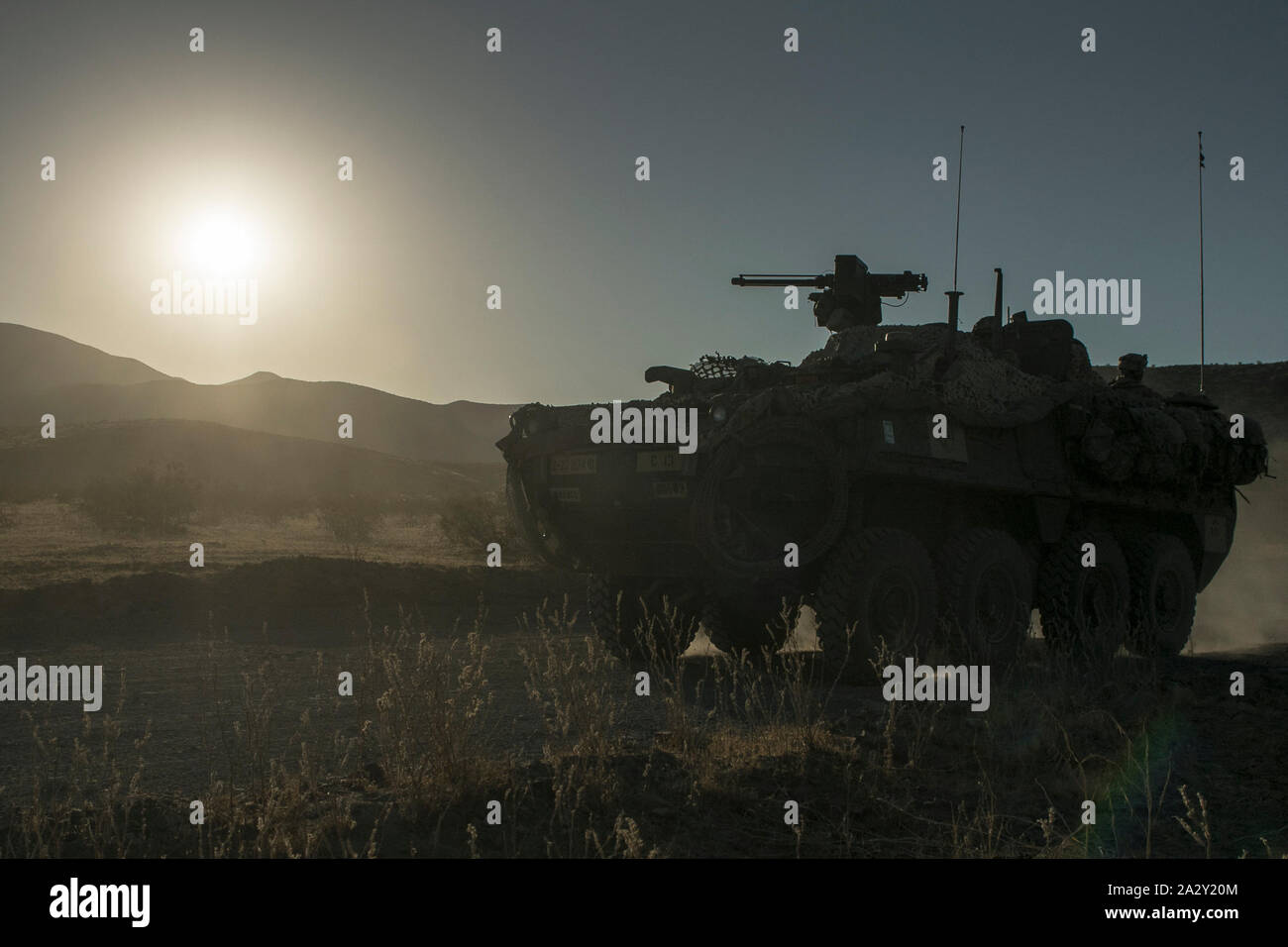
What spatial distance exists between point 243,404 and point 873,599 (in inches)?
4036

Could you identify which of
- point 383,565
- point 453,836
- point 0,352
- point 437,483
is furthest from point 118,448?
point 0,352

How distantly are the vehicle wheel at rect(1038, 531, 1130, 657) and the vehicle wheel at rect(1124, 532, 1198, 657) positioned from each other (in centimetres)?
31

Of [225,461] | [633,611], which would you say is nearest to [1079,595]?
[633,611]

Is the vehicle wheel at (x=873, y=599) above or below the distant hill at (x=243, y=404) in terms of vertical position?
below

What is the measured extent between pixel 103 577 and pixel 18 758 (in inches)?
294

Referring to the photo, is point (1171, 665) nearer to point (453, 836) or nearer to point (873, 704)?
point (873, 704)

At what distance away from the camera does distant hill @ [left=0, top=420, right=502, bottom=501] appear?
50.1m

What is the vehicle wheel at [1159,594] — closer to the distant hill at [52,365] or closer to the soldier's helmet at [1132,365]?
the soldier's helmet at [1132,365]

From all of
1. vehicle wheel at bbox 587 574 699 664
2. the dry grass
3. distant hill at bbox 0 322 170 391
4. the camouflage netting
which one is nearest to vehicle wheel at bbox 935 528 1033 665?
the camouflage netting

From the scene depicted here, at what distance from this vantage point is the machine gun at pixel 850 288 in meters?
11.4

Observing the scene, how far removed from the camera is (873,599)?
862 cm

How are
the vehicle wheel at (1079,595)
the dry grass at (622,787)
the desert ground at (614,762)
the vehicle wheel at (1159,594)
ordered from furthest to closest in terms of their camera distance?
1. the vehicle wheel at (1159,594)
2. the vehicle wheel at (1079,595)
3. the desert ground at (614,762)
4. the dry grass at (622,787)

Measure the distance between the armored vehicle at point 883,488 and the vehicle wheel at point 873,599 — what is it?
0.6 inches

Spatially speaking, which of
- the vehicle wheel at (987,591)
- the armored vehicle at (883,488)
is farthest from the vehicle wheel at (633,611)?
the vehicle wheel at (987,591)
